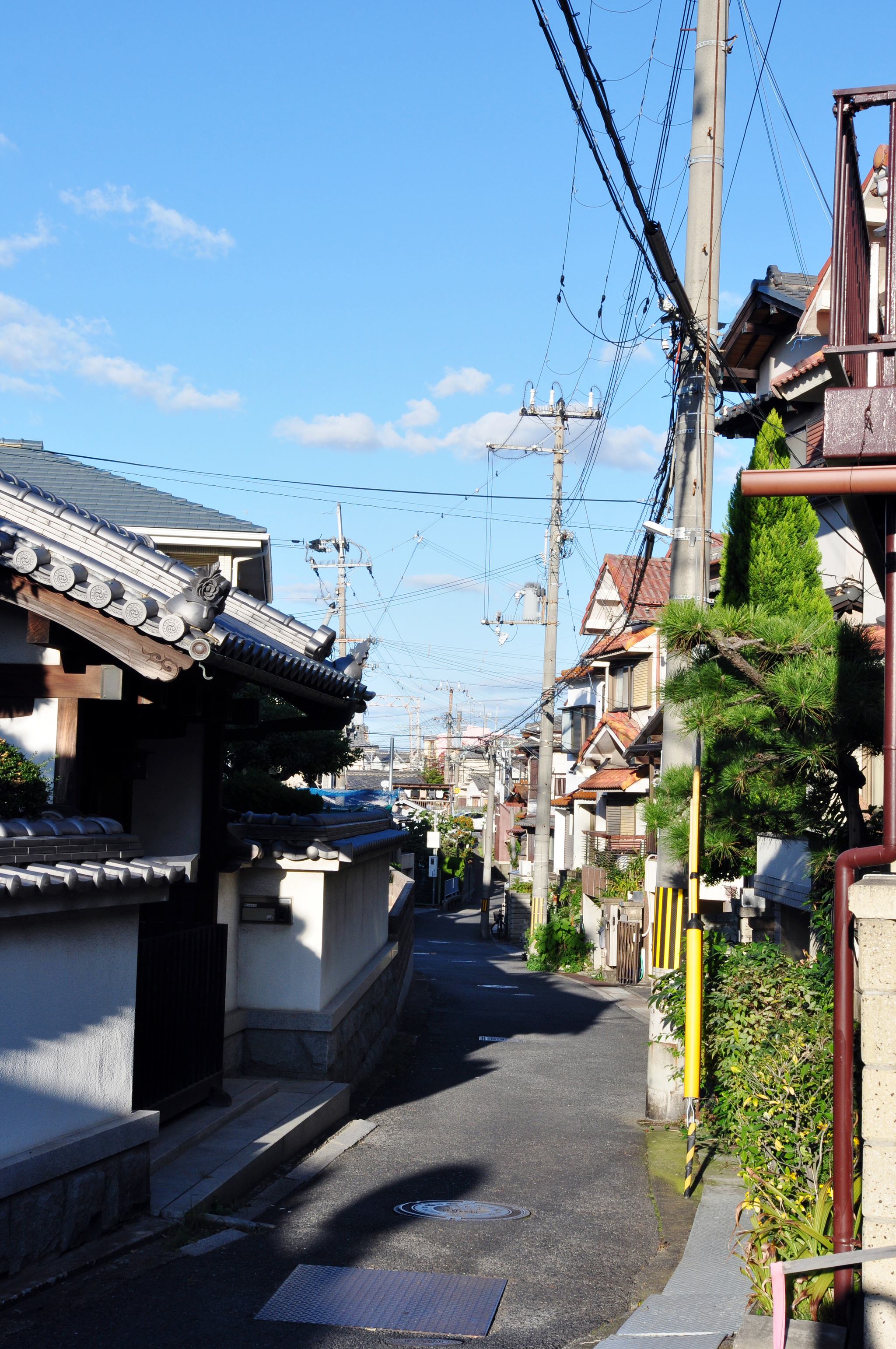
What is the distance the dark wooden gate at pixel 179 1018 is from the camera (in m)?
8.95

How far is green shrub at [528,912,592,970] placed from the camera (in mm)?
36844

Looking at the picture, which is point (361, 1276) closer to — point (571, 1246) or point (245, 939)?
point (571, 1246)

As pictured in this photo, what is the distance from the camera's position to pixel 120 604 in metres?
8.00

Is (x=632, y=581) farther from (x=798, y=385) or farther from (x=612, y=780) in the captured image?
(x=798, y=385)

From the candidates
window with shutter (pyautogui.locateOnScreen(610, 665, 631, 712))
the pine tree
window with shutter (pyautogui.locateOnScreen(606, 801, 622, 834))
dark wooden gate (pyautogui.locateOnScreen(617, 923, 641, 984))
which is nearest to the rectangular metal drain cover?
the pine tree

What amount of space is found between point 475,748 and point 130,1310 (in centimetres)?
5729

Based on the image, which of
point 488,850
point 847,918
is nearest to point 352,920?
point 847,918

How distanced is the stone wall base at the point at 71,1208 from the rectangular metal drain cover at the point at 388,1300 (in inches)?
46.9

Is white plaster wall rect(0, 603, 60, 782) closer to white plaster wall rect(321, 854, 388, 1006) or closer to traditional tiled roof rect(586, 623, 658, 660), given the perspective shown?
white plaster wall rect(321, 854, 388, 1006)

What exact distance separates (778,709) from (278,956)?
21.5 feet

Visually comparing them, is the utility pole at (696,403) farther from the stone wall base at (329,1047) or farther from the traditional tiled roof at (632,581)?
the traditional tiled roof at (632,581)

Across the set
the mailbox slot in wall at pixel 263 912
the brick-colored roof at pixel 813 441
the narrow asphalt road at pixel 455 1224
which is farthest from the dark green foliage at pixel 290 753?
the mailbox slot in wall at pixel 263 912

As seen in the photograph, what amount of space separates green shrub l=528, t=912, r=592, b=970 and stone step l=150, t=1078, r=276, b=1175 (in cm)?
2590

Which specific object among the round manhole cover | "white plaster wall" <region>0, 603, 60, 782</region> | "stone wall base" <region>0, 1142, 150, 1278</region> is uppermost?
"white plaster wall" <region>0, 603, 60, 782</region>
